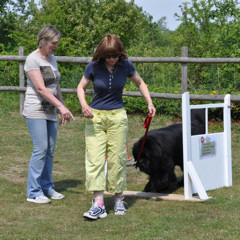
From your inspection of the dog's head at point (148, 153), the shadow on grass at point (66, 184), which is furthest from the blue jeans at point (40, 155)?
the dog's head at point (148, 153)

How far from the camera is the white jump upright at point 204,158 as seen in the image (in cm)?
483

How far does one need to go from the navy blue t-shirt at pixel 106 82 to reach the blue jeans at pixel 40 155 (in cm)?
69

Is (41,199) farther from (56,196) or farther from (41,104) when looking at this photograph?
(41,104)

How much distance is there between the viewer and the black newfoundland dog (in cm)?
494

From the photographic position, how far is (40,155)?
15.4 ft

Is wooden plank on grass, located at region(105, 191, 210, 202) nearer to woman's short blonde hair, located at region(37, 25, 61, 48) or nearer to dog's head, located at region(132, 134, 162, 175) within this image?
dog's head, located at region(132, 134, 162, 175)

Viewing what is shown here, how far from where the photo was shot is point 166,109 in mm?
9883

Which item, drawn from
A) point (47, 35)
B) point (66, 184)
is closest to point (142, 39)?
point (66, 184)

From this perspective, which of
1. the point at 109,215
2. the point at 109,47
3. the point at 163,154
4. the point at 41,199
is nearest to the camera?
the point at 109,47

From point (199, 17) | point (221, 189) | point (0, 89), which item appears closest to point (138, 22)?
point (199, 17)

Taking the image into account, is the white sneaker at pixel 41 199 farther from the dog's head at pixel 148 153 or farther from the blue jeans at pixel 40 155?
the dog's head at pixel 148 153

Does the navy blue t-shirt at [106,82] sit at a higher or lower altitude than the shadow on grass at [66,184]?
higher

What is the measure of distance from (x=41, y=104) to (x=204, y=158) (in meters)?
1.88

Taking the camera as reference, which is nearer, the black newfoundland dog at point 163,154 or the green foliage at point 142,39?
the black newfoundland dog at point 163,154
